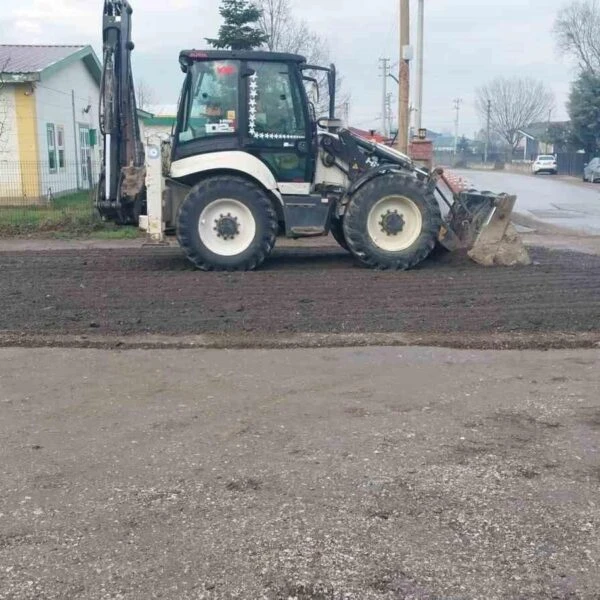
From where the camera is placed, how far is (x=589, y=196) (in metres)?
33.8

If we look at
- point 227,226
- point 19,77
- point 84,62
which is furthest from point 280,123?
point 84,62

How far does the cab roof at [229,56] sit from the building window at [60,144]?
48.6 feet

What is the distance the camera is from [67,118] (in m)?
25.8

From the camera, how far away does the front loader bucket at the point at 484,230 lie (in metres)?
11.6

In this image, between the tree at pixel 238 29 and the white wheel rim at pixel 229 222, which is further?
the tree at pixel 238 29

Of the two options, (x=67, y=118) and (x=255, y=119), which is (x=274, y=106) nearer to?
(x=255, y=119)

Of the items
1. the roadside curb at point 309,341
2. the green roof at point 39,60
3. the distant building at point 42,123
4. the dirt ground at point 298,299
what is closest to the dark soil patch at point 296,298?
the dirt ground at point 298,299

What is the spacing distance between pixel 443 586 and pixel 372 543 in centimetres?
47

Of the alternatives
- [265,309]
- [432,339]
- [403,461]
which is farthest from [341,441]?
[265,309]

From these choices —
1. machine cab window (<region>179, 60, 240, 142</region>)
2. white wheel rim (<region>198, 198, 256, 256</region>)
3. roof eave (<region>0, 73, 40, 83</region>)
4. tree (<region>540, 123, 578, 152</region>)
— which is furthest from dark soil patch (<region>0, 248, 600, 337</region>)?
tree (<region>540, 123, 578, 152</region>)

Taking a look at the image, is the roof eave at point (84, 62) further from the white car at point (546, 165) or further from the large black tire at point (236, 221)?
the white car at point (546, 165)

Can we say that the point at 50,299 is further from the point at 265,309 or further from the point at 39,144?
the point at 39,144

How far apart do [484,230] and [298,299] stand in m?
3.76

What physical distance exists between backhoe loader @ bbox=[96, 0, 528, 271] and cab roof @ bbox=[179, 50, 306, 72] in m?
0.02
